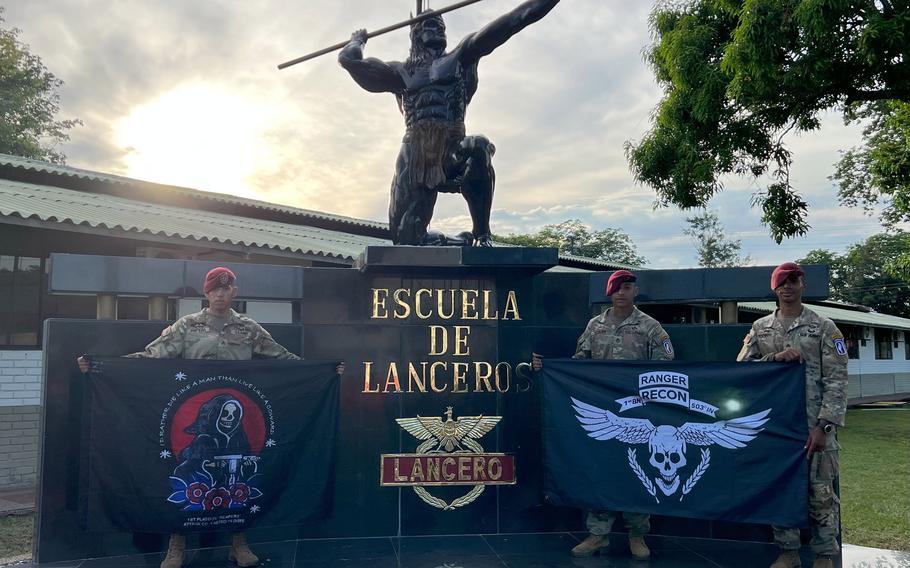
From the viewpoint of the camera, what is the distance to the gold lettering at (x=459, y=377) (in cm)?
497

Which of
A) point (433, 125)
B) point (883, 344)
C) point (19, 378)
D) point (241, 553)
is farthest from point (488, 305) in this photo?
point (883, 344)

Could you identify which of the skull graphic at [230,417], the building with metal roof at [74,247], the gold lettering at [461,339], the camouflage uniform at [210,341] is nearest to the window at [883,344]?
the building with metal roof at [74,247]

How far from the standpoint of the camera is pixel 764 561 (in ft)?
14.3

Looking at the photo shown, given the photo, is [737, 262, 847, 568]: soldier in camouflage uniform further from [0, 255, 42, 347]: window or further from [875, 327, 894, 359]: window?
[875, 327, 894, 359]: window

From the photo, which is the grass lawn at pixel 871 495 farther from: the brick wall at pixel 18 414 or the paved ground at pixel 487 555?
the brick wall at pixel 18 414

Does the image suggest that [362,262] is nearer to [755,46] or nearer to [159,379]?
[159,379]

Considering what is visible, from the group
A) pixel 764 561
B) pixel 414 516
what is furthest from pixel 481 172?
pixel 764 561

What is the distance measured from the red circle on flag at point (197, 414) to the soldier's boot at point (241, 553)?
22.2 inches

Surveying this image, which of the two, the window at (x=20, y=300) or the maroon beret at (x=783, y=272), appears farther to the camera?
the window at (x=20, y=300)

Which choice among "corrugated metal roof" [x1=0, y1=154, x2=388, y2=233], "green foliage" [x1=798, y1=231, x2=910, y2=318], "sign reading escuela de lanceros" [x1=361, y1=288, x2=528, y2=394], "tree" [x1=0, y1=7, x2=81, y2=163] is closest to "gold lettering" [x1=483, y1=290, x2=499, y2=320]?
"sign reading escuela de lanceros" [x1=361, y1=288, x2=528, y2=394]

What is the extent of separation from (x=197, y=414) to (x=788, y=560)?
3800 mm

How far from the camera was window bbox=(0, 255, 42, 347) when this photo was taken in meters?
8.16

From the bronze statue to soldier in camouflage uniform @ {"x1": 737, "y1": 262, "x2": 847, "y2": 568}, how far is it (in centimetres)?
215

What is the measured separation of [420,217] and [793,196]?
7.93 meters
